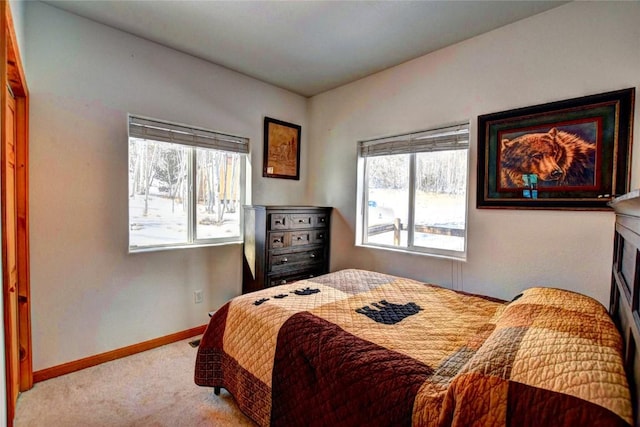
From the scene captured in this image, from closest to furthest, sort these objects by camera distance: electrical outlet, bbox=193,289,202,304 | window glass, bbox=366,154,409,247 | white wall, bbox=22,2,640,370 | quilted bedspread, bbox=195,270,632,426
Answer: quilted bedspread, bbox=195,270,632,426
white wall, bbox=22,2,640,370
electrical outlet, bbox=193,289,202,304
window glass, bbox=366,154,409,247

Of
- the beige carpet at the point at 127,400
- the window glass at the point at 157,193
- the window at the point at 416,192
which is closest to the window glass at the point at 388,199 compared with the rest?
the window at the point at 416,192

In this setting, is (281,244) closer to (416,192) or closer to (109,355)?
(416,192)

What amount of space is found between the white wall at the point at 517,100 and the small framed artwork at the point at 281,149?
83 centimetres

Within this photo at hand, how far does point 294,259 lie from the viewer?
3.26 m

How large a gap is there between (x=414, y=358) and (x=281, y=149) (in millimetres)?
2893

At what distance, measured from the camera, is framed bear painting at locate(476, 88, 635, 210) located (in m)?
1.91

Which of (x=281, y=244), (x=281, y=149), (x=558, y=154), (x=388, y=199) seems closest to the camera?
(x=558, y=154)

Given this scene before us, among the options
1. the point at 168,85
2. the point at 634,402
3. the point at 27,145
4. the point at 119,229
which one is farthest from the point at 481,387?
the point at 168,85

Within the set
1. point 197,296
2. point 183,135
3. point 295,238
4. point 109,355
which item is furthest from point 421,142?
point 109,355

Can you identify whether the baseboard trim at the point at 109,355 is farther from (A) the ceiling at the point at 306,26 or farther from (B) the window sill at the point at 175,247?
(A) the ceiling at the point at 306,26

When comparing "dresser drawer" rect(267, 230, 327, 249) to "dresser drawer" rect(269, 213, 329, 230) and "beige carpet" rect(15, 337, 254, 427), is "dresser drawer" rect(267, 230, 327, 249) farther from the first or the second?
"beige carpet" rect(15, 337, 254, 427)

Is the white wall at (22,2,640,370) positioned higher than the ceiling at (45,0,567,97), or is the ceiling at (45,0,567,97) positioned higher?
the ceiling at (45,0,567,97)

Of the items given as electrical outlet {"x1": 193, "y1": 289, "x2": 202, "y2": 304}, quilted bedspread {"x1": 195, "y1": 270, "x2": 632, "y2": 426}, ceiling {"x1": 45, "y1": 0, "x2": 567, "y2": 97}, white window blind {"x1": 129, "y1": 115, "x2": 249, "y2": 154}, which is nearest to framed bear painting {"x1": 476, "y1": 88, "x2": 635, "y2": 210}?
ceiling {"x1": 45, "y1": 0, "x2": 567, "y2": 97}

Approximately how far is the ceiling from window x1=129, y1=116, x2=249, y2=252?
29.3 inches
